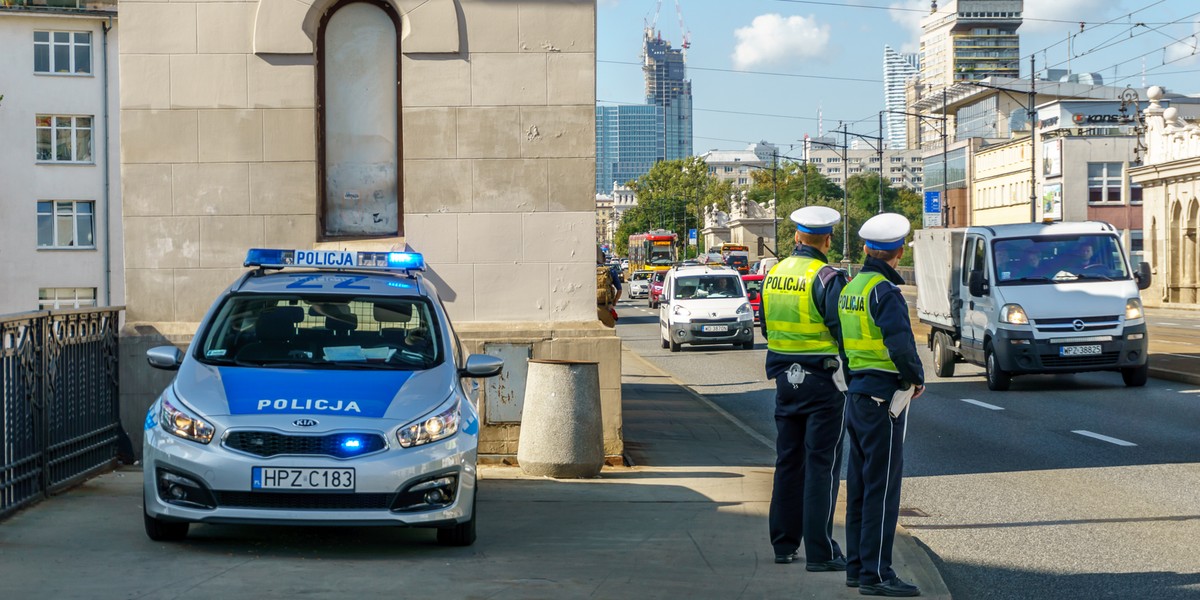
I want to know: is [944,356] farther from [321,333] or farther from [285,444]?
[285,444]

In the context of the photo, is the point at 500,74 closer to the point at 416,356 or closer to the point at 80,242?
the point at 416,356

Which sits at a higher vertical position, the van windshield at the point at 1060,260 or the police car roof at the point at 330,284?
the van windshield at the point at 1060,260

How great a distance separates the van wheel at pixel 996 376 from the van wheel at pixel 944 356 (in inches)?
89.0

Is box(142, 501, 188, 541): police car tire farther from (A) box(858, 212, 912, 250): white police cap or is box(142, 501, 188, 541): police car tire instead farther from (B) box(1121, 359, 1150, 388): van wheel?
(B) box(1121, 359, 1150, 388): van wheel

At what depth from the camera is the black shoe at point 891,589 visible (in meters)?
6.76

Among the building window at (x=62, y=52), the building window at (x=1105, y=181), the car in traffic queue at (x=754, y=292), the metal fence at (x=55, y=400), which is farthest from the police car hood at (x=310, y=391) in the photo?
the building window at (x=1105, y=181)

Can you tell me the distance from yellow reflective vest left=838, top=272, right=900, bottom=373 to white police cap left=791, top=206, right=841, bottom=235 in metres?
0.57

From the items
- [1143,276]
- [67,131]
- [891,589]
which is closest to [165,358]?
[891,589]

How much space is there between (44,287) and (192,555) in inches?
2163

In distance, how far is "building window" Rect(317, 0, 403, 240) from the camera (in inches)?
478

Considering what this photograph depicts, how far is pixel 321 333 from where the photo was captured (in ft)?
27.8

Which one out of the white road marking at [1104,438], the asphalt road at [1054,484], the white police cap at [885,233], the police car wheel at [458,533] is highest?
the white police cap at [885,233]

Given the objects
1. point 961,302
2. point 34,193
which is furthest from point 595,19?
point 34,193

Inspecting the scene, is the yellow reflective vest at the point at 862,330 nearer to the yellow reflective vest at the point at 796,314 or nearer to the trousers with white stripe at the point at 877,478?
the trousers with white stripe at the point at 877,478
